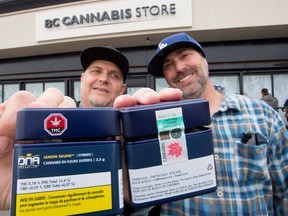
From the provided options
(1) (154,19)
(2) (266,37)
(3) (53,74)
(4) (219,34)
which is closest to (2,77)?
(3) (53,74)

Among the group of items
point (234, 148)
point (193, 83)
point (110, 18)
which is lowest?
point (234, 148)

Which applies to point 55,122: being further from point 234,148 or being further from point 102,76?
point 102,76

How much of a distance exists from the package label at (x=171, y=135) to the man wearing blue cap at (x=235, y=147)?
58 centimetres

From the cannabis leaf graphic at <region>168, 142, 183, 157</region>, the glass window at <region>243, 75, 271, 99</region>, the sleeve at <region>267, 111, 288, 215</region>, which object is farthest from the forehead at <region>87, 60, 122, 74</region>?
the glass window at <region>243, 75, 271, 99</region>

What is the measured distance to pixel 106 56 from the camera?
1777 millimetres

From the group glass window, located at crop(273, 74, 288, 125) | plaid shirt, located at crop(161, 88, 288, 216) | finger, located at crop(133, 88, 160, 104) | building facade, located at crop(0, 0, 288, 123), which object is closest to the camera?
finger, located at crop(133, 88, 160, 104)

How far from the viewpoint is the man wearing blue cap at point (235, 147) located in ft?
3.22

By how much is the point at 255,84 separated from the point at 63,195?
21.2 feet

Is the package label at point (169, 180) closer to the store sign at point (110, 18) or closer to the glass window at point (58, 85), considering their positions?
the store sign at point (110, 18)

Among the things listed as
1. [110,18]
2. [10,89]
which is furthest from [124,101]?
[10,89]

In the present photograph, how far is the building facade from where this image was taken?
498cm

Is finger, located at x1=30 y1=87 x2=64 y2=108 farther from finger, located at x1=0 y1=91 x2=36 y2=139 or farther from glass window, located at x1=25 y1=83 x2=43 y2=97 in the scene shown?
glass window, located at x1=25 y1=83 x2=43 y2=97

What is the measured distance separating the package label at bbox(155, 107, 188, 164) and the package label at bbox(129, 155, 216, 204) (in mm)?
18

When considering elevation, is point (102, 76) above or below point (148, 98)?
above
